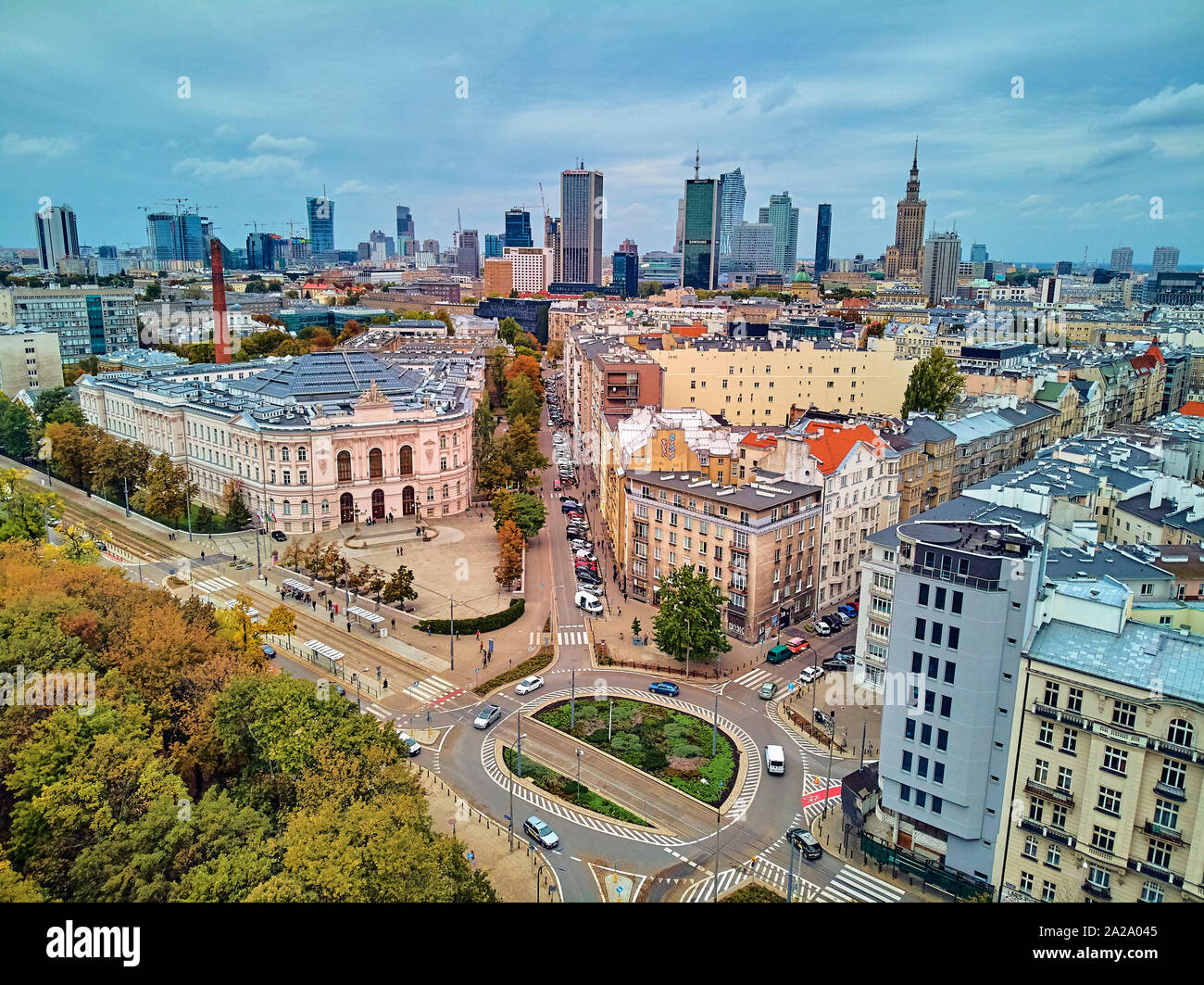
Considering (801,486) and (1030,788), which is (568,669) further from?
(1030,788)

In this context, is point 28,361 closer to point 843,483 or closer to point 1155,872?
point 843,483

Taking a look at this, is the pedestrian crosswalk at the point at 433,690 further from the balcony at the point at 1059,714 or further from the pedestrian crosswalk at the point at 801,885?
the balcony at the point at 1059,714

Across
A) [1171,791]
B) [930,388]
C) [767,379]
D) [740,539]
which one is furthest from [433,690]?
[930,388]

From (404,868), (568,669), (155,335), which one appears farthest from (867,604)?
(155,335)

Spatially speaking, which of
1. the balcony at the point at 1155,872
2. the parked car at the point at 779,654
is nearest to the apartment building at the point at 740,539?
the parked car at the point at 779,654

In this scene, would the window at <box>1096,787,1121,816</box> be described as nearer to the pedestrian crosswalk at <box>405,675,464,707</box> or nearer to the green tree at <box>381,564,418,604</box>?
the pedestrian crosswalk at <box>405,675,464,707</box>

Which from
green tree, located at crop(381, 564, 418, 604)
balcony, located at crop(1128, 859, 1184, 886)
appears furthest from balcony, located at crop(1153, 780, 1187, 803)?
green tree, located at crop(381, 564, 418, 604)
